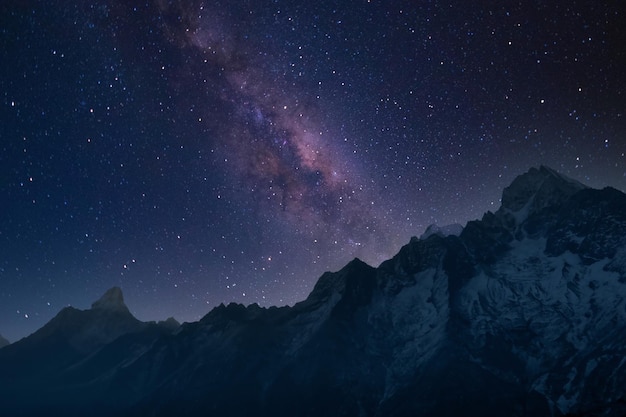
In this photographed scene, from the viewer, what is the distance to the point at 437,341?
13938 cm

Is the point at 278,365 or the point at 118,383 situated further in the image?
the point at 118,383

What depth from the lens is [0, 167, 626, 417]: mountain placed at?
11315cm

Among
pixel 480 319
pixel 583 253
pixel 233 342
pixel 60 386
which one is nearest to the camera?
pixel 480 319

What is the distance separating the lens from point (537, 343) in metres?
126

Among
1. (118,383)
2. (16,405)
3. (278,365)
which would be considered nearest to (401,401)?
(278,365)

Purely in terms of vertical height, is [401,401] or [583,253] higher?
[583,253]

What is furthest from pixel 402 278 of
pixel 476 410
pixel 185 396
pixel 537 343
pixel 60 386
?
pixel 60 386

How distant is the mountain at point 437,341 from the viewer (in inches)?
4455

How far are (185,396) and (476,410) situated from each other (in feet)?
376

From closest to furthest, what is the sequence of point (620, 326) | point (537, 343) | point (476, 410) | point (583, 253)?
point (476, 410) < point (620, 326) < point (537, 343) < point (583, 253)

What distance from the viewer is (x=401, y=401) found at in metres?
120

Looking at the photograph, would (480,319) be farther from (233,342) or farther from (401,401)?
(233,342)

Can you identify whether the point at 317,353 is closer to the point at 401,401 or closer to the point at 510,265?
the point at 401,401

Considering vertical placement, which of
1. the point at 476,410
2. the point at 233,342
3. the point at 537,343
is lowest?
the point at 476,410
